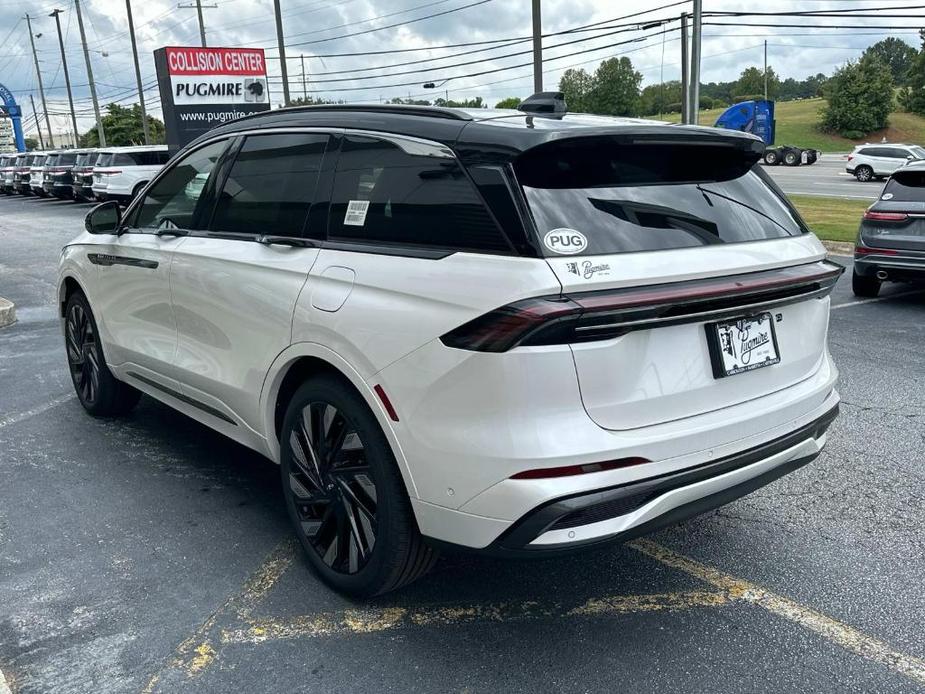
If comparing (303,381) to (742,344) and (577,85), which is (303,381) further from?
(577,85)

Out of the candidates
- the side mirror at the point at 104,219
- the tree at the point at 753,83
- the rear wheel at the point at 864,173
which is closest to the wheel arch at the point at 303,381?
the side mirror at the point at 104,219

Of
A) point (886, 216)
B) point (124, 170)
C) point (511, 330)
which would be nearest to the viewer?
point (511, 330)

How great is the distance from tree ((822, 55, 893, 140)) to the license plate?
259 feet

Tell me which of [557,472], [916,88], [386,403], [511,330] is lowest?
[557,472]

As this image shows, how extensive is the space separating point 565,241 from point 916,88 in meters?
87.5

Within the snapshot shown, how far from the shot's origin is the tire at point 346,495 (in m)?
2.84

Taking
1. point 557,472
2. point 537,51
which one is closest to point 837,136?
point 537,51

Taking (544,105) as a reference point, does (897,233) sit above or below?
below

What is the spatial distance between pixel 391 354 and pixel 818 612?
1.82 m

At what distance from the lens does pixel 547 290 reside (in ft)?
7.82

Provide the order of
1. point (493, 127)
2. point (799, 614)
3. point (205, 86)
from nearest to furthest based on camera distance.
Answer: point (493, 127) < point (799, 614) < point (205, 86)

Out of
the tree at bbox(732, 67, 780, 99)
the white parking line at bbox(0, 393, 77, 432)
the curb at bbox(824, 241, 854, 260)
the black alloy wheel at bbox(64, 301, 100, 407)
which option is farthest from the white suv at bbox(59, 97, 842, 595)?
the tree at bbox(732, 67, 780, 99)

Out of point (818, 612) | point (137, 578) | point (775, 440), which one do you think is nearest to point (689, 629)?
point (818, 612)

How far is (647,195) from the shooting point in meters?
2.81
